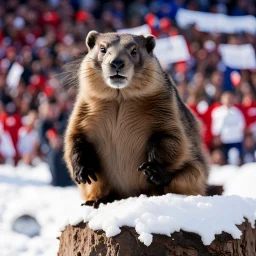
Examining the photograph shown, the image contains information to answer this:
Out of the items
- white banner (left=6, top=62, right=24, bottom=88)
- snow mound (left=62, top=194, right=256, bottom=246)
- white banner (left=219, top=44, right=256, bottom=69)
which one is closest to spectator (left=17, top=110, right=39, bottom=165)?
white banner (left=6, top=62, right=24, bottom=88)

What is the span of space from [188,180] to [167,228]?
1.04 meters

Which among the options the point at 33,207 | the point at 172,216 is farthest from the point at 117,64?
the point at 33,207

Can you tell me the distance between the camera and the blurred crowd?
Answer: 1261cm

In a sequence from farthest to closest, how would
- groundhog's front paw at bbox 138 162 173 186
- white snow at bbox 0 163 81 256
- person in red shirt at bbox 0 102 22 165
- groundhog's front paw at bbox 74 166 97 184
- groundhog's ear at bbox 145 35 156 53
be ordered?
person in red shirt at bbox 0 102 22 165 → white snow at bbox 0 163 81 256 → groundhog's ear at bbox 145 35 156 53 → groundhog's front paw at bbox 74 166 97 184 → groundhog's front paw at bbox 138 162 173 186

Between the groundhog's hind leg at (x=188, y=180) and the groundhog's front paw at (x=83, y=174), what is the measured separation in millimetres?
619

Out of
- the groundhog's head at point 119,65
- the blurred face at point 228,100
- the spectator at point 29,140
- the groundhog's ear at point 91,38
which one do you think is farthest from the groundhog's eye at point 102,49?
the spectator at point 29,140

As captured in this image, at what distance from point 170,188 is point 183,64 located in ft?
36.5

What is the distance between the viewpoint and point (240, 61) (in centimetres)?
1567

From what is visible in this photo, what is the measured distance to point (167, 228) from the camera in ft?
13.8

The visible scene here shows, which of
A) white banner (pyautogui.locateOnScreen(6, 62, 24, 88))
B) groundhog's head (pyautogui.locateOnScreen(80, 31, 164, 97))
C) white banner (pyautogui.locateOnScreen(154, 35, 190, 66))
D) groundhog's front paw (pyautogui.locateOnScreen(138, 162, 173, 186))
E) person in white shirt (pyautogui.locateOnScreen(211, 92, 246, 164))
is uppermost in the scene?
groundhog's head (pyautogui.locateOnScreen(80, 31, 164, 97))

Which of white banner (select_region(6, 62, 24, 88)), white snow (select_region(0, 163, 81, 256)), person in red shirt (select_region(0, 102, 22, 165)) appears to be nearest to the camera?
white snow (select_region(0, 163, 81, 256))

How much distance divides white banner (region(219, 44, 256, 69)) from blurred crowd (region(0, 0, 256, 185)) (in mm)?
197

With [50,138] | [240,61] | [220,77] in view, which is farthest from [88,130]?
[240,61]

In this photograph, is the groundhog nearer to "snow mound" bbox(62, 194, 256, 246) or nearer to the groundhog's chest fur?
the groundhog's chest fur
